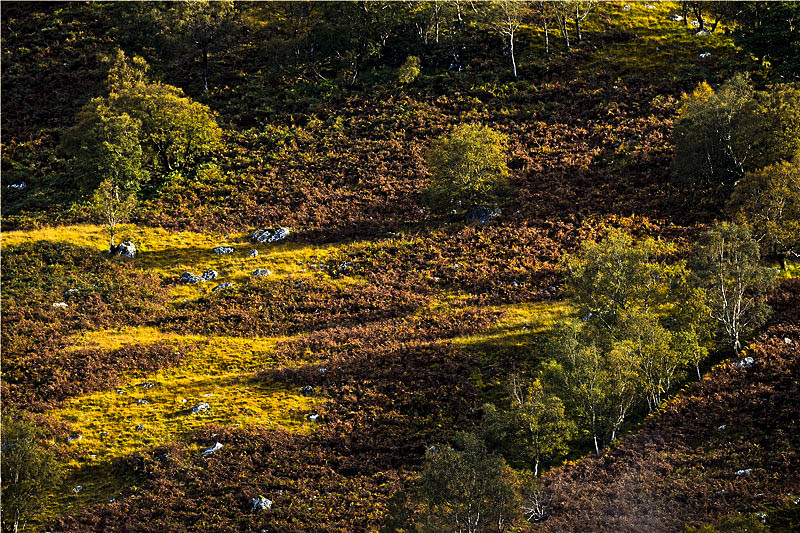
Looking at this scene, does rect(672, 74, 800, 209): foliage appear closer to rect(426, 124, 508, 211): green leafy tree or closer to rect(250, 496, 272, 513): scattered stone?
rect(426, 124, 508, 211): green leafy tree

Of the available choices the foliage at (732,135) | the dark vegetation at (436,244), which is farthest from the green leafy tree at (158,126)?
the foliage at (732,135)

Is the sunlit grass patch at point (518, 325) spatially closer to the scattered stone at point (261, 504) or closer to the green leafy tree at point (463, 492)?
the scattered stone at point (261, 504)

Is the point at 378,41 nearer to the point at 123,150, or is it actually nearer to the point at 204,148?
the point at 204,148

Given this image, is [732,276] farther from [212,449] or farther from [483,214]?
[212,449]

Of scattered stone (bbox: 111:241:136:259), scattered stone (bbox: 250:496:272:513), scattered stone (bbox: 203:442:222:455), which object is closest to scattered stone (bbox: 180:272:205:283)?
scattered stone (bbox: 111:241:136:259)

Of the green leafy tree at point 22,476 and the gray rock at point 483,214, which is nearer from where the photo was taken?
the green leafy tree at point 22,476
